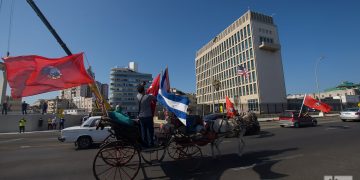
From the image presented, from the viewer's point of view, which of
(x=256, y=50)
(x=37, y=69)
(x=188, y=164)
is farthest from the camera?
(x=256, y=50)

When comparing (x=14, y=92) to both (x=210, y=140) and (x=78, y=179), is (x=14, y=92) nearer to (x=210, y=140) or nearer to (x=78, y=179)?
(x=78, y=179)

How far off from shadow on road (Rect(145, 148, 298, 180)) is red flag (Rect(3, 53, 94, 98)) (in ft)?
11.9

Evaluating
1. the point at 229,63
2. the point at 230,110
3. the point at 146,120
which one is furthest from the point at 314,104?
the point at 229,63

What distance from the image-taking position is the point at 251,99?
236 feet

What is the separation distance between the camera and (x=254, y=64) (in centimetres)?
7131

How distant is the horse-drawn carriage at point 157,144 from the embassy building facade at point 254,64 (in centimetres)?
5886

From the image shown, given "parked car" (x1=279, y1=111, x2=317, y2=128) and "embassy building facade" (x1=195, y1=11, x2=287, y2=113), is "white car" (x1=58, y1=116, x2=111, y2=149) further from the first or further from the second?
"embassy building facade" (x1=195, y1=11, x2=287, y2=113)

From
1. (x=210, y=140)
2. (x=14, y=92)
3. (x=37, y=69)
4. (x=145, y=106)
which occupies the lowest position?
(x=210, y=140)

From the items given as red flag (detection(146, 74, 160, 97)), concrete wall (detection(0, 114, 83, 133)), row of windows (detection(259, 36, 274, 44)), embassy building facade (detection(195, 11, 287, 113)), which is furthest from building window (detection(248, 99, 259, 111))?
red flag (detection(146, 74, 160, 97))

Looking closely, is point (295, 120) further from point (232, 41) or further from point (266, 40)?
point (232, 41)


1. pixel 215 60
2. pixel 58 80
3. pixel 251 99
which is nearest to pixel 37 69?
pixel 58 80

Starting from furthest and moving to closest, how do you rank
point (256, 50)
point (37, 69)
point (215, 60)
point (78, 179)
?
point (215, 60), point (256, 50), point (37, 69), point (78, 179)

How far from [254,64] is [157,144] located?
69901 mm

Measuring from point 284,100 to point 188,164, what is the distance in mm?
75448
